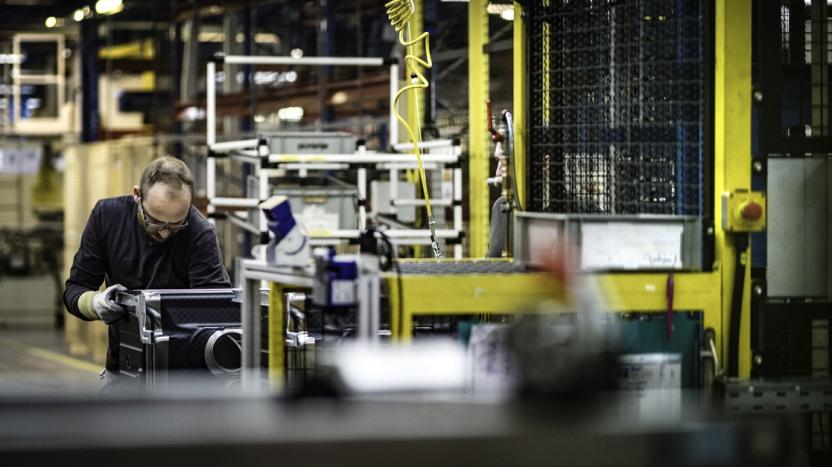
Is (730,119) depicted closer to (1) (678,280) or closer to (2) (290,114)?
(1) (678,280)

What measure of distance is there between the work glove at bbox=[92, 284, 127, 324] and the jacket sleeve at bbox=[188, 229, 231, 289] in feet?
1.59

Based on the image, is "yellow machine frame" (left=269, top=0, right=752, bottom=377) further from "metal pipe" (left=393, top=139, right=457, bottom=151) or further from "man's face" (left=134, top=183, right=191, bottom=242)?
"metal pipe" (left=393, top=139, right=457, bottom=151)

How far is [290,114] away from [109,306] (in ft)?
35.4

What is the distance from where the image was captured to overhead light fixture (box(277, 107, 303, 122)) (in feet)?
52.3

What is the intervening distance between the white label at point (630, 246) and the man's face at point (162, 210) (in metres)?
2.19

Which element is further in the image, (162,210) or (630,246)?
(162,210)

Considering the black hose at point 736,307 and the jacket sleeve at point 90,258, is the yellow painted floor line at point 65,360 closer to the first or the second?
the jacket sleeve at point 90,258

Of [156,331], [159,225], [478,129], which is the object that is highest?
[478,129]

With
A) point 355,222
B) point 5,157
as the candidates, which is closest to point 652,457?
point 355,222

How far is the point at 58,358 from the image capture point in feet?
54.3

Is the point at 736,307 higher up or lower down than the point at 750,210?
lower down

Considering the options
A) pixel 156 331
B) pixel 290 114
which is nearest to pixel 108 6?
pixel 290 114

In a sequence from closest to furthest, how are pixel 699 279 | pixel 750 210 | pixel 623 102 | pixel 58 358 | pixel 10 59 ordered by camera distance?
pixel 699 279 → pixel 750 210 → pixel 623 102 → pixel 58 358 → pixel 10 59

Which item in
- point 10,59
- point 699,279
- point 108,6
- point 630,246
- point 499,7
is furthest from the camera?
point 10,59
